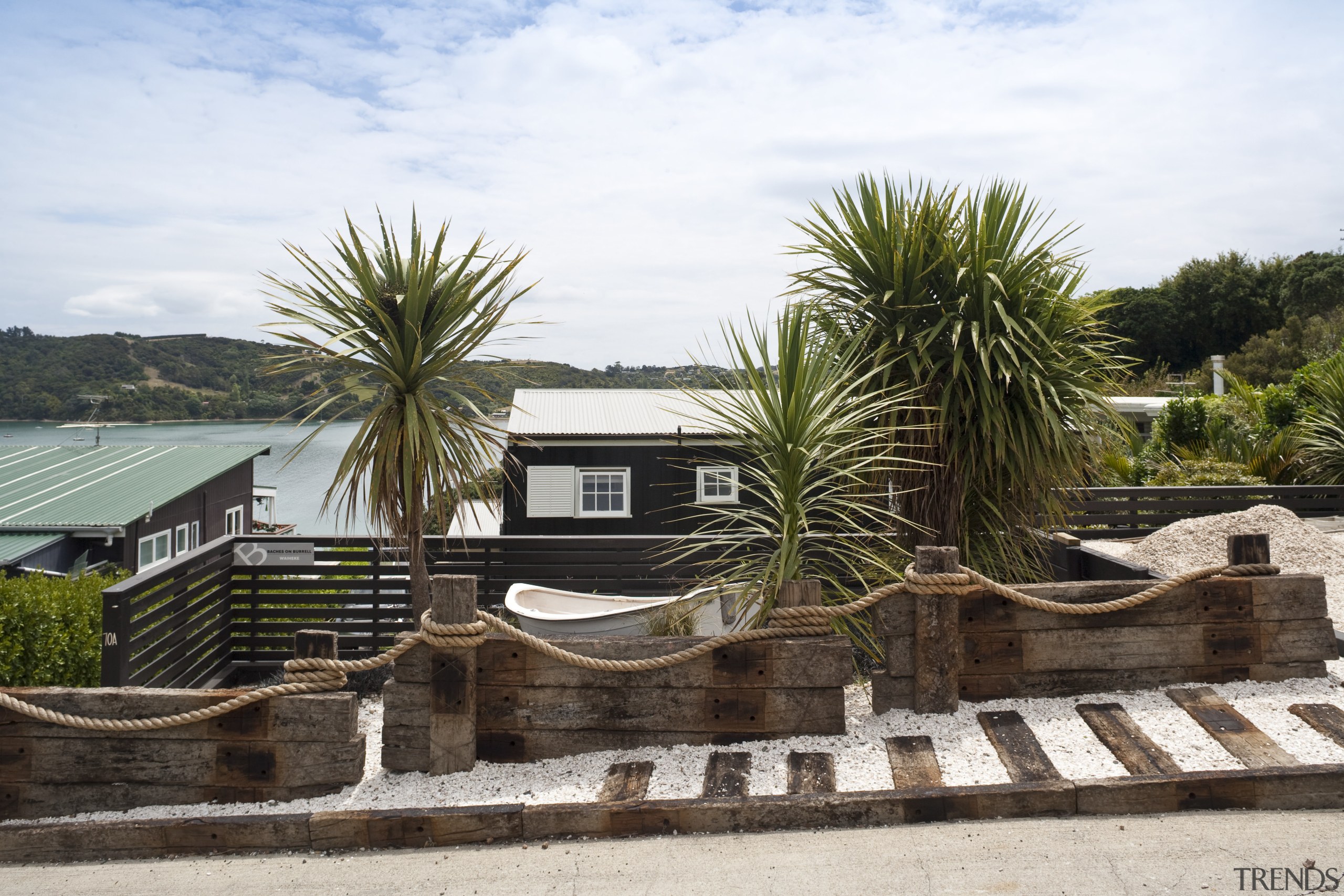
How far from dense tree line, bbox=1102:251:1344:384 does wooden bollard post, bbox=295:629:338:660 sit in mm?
45407

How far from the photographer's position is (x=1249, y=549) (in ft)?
13.1

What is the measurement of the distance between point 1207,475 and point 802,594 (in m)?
10.5

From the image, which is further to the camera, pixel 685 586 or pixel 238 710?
pixel 685 586

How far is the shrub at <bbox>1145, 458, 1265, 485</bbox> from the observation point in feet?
37.9

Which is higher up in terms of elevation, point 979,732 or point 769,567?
point 769,567

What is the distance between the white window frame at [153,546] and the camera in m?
19.7

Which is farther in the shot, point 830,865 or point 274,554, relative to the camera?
point 274,554

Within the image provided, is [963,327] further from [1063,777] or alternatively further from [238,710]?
[238,710]

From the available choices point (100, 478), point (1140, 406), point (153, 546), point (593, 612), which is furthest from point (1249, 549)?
point (100, 478)

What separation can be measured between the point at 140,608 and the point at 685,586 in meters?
3.49

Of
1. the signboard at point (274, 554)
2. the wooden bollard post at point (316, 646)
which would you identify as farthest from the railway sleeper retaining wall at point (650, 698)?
the signboard at point (274, 554)

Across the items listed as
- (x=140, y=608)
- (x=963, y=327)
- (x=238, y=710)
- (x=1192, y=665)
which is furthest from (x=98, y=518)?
(x=1192, y=665)

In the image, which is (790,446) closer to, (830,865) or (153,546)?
(830,865)

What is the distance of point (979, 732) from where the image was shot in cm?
356
